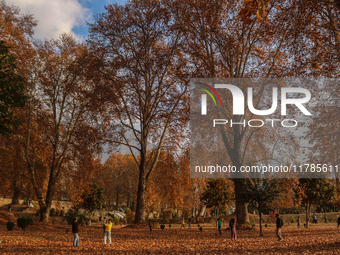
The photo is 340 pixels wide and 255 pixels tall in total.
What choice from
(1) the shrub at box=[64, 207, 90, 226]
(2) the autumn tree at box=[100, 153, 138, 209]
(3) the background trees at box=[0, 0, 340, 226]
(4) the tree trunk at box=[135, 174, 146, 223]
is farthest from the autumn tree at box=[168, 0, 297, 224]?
(2) the autumn tree at box=[100, 153, 138, 209]

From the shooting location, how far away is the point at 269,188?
17.4 m

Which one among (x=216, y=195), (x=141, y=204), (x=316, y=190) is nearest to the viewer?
(x=141, y=204)

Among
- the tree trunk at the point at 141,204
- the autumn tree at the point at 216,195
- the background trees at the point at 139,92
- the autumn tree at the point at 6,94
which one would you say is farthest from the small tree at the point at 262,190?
the autumn tree at the point at 6,94

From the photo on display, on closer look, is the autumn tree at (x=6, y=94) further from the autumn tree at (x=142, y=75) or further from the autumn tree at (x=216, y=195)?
the autumn tree at (x=216, y=195)

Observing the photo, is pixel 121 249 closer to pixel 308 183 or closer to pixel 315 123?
pixel 315 123

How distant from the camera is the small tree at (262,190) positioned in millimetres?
17359

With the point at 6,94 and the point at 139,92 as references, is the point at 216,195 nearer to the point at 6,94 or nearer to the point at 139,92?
the point at 139,92

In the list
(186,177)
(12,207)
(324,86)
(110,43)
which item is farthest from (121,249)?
(12,207)

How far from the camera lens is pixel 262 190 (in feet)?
57.2

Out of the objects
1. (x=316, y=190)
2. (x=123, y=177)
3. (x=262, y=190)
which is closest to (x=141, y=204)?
(x=262, y=190)

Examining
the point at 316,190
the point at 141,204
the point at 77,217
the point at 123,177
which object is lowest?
the point at 77,217

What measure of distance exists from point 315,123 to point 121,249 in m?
12.3

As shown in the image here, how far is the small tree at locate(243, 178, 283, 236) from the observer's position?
17359mm

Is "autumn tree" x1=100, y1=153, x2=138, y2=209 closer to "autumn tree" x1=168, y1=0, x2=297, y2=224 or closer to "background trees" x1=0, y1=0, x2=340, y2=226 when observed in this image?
"background trees" x1=0, y1=0, x2=340, y2=226
